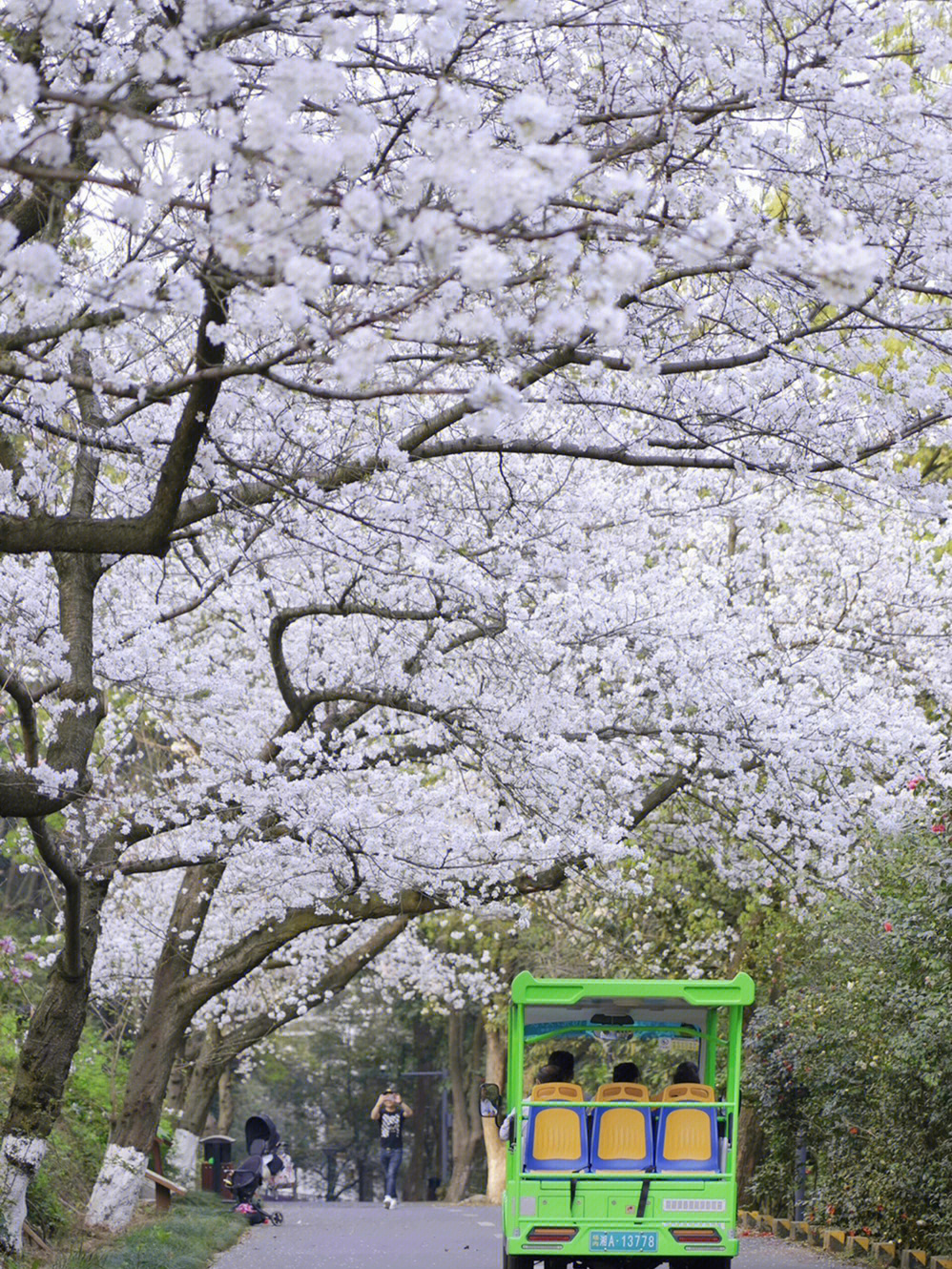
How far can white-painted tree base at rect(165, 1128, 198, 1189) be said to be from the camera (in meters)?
22.2

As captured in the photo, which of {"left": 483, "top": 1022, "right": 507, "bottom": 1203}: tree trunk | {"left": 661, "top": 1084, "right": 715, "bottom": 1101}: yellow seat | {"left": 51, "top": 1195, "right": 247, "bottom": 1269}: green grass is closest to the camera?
{"left": 661, "top": 1084, "right": 715, "bottom": 1101}: yellow seat

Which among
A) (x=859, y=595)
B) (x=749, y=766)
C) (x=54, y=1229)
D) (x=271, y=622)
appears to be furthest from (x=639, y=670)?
(x=54, y=1229)

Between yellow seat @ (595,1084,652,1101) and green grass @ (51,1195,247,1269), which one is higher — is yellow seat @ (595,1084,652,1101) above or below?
above

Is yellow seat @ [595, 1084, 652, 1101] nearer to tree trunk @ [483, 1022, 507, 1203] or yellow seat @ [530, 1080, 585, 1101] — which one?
yellow seat @ [530, 1080, 585, 1101]

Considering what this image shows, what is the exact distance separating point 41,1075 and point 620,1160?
4390 millimetres

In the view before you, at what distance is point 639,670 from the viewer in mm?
13961

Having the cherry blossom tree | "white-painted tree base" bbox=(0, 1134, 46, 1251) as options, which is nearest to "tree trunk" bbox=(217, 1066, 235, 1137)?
the cherry blossom tree

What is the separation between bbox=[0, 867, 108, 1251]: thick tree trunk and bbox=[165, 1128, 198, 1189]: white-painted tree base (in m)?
11.0

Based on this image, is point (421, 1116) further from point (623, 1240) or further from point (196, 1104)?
point (623, 1240)

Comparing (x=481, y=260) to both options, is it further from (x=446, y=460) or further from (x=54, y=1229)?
(x=54, y=1229)

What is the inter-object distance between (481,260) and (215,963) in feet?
40.3

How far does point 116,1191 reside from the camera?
15.1 meters

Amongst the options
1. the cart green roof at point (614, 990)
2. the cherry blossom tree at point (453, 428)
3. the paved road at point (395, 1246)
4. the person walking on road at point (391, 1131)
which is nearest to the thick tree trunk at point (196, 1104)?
the paved road at point (395, 1246)

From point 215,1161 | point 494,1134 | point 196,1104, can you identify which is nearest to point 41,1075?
point 196,1104
